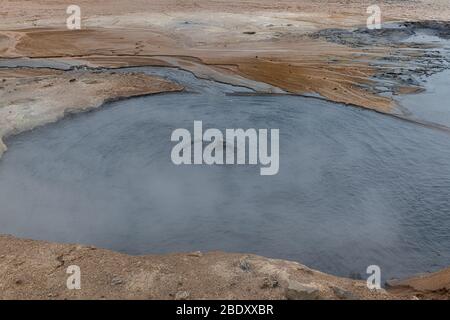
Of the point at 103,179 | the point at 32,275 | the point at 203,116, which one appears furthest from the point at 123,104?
the point at 32,275

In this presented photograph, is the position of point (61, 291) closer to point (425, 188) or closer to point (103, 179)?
point (103, 179)

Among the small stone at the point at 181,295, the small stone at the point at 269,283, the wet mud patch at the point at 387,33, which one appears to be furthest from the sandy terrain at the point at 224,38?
the small stone at the point at 181,295

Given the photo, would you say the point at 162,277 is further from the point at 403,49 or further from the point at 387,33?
the point at 387,33

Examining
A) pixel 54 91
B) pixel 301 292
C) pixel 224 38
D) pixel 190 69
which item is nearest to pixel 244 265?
pixel 301 292

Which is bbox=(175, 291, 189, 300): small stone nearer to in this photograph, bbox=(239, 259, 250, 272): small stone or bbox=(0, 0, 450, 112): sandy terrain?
bbox=(239, 259, 250, 272): small stone

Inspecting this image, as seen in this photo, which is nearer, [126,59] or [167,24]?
[126,59]
